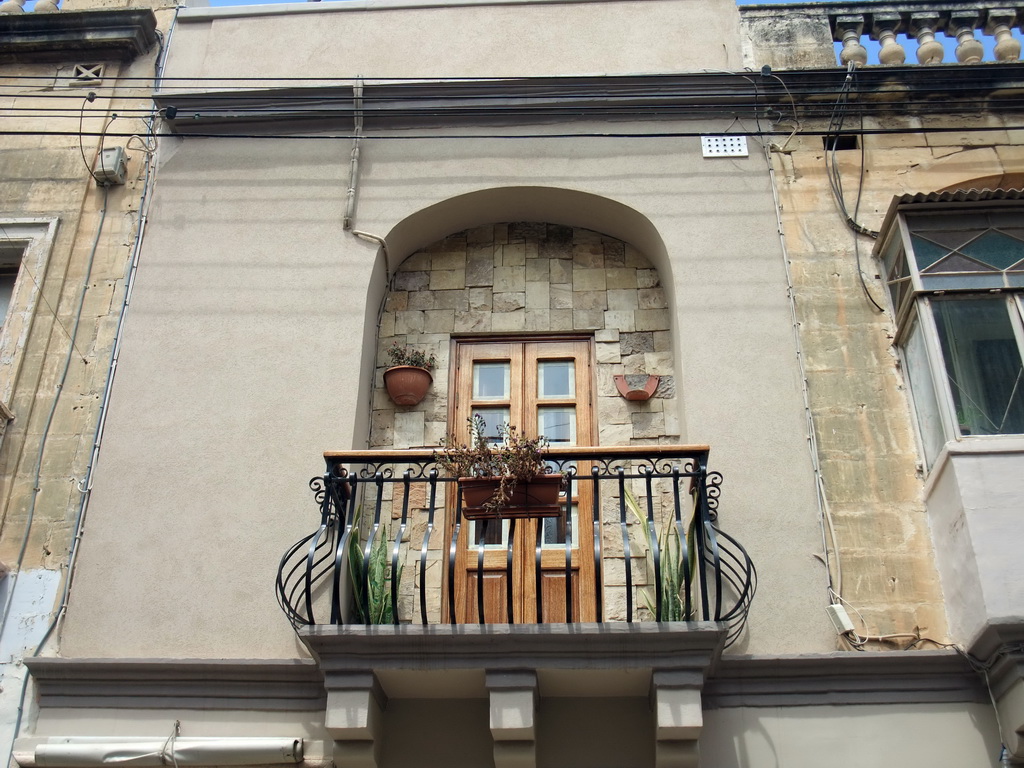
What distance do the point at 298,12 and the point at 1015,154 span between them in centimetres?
594

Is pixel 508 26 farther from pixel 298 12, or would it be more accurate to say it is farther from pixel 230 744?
pixel 230 744

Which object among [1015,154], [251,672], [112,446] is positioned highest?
[1015,154]

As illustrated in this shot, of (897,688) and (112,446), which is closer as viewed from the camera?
(897,688)

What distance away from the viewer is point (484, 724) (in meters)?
6.55

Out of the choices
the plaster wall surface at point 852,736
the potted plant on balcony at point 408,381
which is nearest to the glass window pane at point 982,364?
the plaster wall surface at point 852,736

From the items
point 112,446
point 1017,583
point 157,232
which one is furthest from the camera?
point 157,232

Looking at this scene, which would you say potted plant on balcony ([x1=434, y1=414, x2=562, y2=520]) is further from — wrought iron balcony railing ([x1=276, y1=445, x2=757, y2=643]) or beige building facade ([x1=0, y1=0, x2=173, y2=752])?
beige building facade ([x1=0, y1=0, x2=173, y2=752])

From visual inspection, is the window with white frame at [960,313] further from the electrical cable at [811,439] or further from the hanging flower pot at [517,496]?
the hanging flower pot at [517,496]

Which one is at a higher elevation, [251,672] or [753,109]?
[753,109]

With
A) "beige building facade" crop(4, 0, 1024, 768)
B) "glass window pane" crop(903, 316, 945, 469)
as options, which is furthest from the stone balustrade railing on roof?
"glass window pane" crop(903, 316, 945, 469)

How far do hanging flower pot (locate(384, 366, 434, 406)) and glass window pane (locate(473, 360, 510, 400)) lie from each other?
418mm

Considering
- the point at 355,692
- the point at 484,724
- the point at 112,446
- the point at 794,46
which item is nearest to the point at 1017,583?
the point at 484,724

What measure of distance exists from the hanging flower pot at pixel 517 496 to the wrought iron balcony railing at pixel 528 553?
0.04 metres

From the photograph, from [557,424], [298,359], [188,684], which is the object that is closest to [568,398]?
[557,424]
